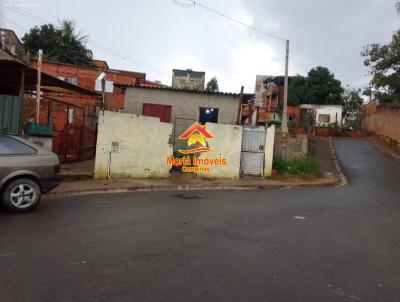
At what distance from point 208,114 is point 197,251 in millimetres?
16561

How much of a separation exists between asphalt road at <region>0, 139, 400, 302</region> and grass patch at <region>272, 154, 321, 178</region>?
642cm

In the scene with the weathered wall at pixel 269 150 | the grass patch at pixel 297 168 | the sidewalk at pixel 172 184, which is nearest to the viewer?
the sidewalk at pixel 172 184

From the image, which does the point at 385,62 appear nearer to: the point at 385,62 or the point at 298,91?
the point at 385,62

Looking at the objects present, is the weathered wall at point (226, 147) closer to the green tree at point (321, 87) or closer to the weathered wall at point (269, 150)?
the weathered wall at point (269, 150)

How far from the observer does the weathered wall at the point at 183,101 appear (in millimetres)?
21453

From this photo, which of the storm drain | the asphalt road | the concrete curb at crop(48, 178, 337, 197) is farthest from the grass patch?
the asphalt road

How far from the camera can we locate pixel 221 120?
21.5 m

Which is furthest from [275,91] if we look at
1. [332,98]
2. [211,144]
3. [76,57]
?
[211,144]

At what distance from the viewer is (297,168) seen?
1664 centimetres

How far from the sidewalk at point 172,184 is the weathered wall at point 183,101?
6.77 meters

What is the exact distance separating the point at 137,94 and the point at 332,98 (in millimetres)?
32323

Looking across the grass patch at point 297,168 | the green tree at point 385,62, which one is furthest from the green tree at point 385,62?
the grass patch at point 297,168

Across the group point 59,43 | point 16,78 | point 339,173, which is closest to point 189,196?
point 16,78

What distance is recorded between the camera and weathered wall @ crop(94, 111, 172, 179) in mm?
12922
